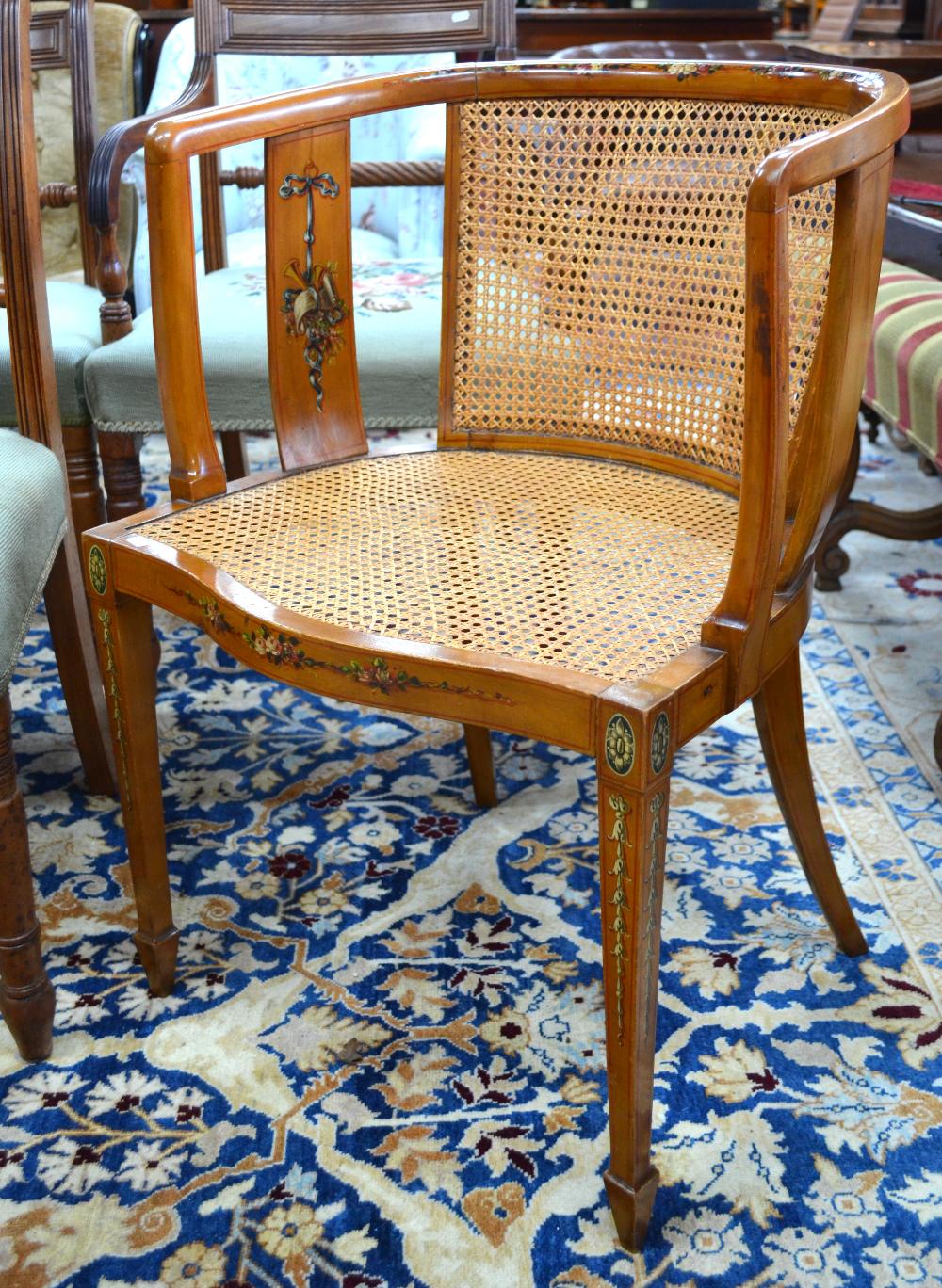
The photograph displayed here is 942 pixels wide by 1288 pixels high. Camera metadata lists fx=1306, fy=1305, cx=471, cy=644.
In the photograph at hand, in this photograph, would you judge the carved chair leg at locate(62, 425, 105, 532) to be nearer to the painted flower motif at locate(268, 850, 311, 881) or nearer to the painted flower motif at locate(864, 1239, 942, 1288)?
the painted flower motif at locate(268, 850, 311, 881)

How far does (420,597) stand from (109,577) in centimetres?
32

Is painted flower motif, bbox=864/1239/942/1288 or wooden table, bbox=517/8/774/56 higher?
wooden table, bbox=517/8/774/56

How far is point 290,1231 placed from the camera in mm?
1128

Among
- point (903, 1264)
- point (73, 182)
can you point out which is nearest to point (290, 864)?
point (903, 1264)

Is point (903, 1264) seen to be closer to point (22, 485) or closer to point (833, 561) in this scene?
point (22, 485)

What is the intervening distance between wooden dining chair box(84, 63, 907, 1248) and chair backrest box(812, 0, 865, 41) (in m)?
4.15

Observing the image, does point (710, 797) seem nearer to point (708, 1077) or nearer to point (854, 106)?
point (708, 1077)

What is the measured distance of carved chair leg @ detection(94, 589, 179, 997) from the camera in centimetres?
127

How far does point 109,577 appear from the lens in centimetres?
124

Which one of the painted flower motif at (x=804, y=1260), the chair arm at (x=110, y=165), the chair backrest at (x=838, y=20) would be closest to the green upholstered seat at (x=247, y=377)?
the chair arm at (x=110, y=165)

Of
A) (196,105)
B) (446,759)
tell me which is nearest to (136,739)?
(446,759)

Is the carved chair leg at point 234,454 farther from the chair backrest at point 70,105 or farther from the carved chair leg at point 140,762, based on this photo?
the carved chair leg at point 140,762

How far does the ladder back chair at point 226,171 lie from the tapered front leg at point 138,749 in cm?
53

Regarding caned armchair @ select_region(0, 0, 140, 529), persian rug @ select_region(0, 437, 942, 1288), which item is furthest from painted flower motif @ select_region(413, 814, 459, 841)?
caned armchair @ select_region(0, 0, 140, 529)
